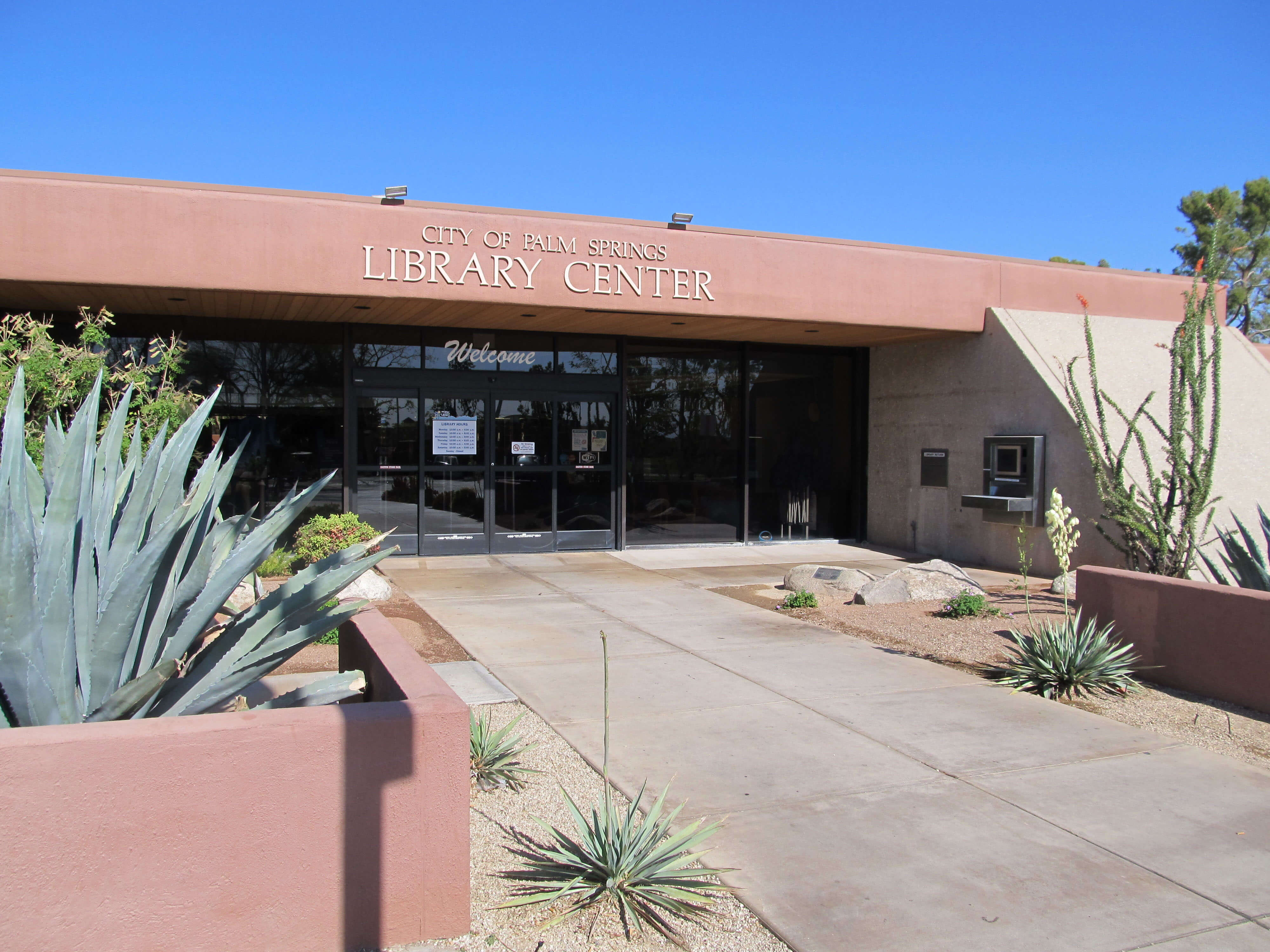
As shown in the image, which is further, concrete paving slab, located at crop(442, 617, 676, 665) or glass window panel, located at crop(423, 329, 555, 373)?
glass window panel, located at crop(423, 329, 555, 373)

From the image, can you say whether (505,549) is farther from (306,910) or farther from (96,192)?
(306,910)

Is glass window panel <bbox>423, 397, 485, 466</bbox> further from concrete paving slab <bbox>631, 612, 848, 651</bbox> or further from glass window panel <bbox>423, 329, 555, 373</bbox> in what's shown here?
concrete paving slab <bbox>631, 612, 848, 651</bbox>

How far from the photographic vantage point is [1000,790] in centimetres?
497

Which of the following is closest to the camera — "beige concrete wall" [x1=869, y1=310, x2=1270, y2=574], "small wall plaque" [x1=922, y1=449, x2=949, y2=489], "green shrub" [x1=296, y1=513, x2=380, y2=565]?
"green shrub" [x1=296, y1=513, x2=380, y2=565]

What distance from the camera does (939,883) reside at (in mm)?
3934

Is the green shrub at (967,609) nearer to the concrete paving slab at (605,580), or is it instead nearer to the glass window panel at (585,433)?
the concrete paving slab at (605,580)

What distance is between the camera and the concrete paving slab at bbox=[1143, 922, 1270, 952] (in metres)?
3.43

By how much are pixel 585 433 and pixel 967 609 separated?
7106 millimetres

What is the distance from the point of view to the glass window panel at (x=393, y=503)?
14023mm

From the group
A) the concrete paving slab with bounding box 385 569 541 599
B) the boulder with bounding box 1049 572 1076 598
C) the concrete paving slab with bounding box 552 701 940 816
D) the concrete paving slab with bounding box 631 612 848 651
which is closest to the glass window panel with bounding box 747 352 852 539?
the concrete paving slab with bounding box 385 569 541 599

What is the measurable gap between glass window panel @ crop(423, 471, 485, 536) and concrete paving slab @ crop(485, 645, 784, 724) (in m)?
7.04

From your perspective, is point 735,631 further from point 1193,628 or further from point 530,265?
point 530,265

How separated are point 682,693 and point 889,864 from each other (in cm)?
283

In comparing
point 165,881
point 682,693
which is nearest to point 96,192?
point 682,693
